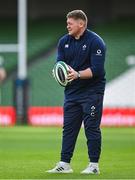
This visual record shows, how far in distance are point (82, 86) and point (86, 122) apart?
20.5 inches

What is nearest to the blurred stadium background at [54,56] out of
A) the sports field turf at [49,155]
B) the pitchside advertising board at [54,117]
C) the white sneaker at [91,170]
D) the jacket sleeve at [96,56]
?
the pitchside advertising board at [54,117]

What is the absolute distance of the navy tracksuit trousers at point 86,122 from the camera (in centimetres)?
1198

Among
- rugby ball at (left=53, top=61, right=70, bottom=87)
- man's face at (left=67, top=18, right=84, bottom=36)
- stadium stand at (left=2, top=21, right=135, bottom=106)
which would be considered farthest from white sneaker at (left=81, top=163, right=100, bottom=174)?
stadium stand at (left=2, top=21, right=135, bottom=106)

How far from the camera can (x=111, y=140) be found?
20.5 m

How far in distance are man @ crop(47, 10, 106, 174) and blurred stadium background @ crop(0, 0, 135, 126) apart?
16256 mm

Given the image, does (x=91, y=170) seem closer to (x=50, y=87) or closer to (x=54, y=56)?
(x=50, y=87)

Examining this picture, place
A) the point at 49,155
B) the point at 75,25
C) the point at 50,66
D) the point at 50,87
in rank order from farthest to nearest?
the point at 50,66 < the point at 50,87 < the point at 49,155 < the point at 75,25

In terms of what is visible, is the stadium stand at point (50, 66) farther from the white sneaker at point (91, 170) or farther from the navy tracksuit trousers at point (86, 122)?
the white sneaker at point (91, 170)

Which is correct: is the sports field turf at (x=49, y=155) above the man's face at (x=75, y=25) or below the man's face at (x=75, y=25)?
below

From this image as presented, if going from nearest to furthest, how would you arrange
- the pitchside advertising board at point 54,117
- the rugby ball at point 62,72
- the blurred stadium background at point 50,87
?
the rugby ball at point 62,72, the blurred stadium background at point 50,87, the pitchside advertising board at point 54,117

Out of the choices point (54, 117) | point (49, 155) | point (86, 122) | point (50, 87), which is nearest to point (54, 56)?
point (50, 87)

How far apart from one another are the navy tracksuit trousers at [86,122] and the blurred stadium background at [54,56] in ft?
53.3

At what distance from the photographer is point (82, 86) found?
39.8ft

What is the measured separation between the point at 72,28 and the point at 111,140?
8835 millimetres
